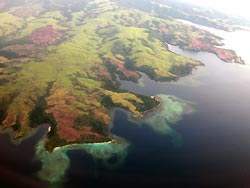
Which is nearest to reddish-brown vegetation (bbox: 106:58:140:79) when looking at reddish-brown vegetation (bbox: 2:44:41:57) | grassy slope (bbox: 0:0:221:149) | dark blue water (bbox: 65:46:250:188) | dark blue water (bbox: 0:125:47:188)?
grassy slope (bbox: 0:0:221:149)

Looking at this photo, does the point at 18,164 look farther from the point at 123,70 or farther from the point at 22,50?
the point at 22,50

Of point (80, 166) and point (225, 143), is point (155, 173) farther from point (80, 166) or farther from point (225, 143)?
point (225, 143)

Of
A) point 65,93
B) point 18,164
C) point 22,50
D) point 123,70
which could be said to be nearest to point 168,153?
point 18,164

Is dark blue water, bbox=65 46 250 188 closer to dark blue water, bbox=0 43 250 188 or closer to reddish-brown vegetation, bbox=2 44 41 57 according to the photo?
dark blue water, bbox=0 43 250 188

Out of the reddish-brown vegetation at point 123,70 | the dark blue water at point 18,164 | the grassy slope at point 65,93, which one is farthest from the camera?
the reddish-brown vegetation at point 123,70

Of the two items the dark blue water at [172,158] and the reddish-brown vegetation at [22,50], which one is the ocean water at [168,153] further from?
the reddish-brown vegetation at [22,50]

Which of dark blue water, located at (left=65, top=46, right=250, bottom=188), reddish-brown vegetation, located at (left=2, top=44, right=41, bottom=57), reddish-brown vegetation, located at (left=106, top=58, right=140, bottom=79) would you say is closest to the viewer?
dark blue water, located at (left=65, top=46, right=250, bottom=188)

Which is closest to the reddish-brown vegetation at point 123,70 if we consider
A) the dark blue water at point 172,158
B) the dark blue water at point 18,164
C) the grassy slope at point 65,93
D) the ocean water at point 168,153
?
the grassy slope at point 65,93

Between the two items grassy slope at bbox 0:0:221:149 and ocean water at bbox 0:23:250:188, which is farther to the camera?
grassy slope at bbox 0:0:221:149
